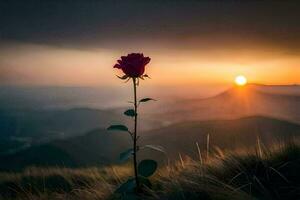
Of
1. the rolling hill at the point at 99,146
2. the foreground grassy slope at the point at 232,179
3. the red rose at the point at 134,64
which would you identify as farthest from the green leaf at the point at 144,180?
the rolling hill at the point at 99,146

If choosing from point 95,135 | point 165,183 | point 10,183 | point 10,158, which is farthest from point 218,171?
point 95,135

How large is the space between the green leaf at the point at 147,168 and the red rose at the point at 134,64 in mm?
818

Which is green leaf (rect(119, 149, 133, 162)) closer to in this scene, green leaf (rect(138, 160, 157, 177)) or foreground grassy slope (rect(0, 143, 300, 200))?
green leaf (rect(138, 160, 157, 177))

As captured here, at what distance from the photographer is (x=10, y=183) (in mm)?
8891

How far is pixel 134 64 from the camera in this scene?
16.5 ft

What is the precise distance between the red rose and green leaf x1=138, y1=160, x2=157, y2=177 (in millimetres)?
818

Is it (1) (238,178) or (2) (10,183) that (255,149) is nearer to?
(1) (238,178)

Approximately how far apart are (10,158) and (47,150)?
56.1 ft

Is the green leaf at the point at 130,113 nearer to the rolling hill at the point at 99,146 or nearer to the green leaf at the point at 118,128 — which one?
the green leaf at the point at 118,128

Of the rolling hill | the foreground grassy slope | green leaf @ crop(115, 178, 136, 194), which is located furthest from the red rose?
the rolling hill

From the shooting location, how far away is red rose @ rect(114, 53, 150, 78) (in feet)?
16.5

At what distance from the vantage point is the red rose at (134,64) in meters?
5.02

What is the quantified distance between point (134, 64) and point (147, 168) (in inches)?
38.0

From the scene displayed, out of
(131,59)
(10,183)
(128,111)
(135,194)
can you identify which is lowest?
(10,183)
